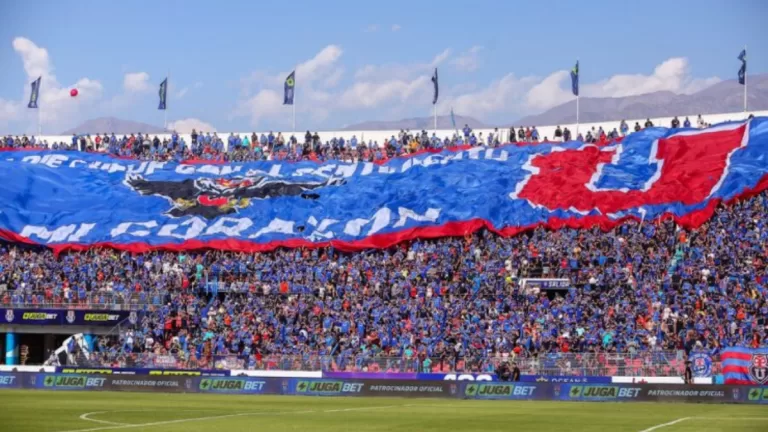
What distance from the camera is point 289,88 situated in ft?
271

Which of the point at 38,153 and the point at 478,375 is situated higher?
the point at 38,153

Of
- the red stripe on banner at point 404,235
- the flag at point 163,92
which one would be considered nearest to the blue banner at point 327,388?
the red stripe on banner at point 404,235

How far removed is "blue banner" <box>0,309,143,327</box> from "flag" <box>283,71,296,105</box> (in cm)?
2723

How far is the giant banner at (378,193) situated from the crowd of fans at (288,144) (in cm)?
213

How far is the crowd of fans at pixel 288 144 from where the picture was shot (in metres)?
69.2

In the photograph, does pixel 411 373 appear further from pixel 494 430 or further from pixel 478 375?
pixel 494 430

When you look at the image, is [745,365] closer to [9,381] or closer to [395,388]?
[395,388]

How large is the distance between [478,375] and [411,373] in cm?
302

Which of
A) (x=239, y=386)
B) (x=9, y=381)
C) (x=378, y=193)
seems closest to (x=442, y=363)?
(x=239, y=386)

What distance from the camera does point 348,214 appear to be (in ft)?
212

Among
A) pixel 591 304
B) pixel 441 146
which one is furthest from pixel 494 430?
pixel 441 146

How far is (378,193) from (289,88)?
780 inches

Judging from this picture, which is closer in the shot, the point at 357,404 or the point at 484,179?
the point at 357,404

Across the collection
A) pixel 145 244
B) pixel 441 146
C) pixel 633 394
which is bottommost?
pixel 633 394
